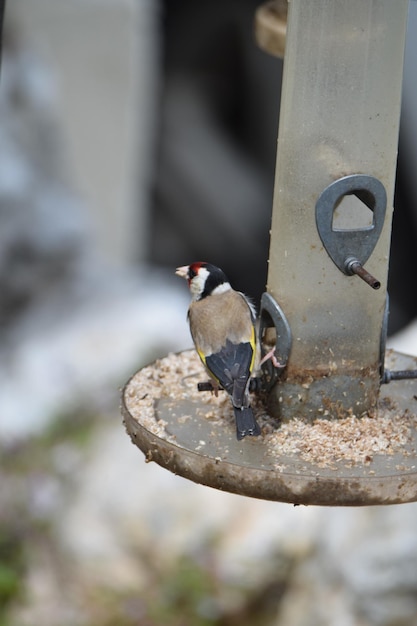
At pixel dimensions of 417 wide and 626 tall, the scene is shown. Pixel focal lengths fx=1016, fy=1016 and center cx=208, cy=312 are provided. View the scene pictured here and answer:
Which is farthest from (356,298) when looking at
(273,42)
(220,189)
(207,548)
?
(220,189)

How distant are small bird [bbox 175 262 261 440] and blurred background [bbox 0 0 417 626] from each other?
125 centimetres

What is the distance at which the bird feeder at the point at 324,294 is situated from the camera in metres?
2.00

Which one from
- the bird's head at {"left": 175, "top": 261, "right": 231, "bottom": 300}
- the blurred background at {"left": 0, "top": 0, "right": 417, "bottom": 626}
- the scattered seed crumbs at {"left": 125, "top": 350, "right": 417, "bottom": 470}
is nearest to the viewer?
the scattered seed crumbs at {"left": 125, "top": 350, "right": 417, "bottom": 470}

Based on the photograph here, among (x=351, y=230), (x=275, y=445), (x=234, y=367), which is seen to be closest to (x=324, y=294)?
(x=351, y=230)

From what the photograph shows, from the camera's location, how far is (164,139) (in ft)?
25.3

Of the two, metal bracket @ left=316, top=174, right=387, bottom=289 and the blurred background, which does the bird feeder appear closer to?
metal bracket @ left=316, top=174, right=387, bottom=289

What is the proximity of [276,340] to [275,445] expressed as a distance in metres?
0.30

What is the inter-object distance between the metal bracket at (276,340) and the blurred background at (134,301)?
123cm

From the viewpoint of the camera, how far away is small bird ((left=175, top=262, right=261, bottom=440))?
209cm

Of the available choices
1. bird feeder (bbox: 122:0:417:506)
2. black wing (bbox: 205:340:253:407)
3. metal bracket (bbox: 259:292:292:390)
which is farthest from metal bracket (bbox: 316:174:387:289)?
black wing (bbox: 205:340:253:407)

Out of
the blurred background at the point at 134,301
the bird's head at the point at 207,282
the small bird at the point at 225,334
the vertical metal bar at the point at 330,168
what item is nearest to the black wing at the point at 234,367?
the small bird at the point at 225,334

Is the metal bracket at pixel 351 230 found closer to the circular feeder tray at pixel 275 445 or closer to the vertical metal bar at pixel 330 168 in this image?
the vertical metal bar at pixel 330 168

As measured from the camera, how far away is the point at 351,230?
7.09 feet

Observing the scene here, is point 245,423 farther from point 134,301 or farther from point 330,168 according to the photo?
point 134,301
